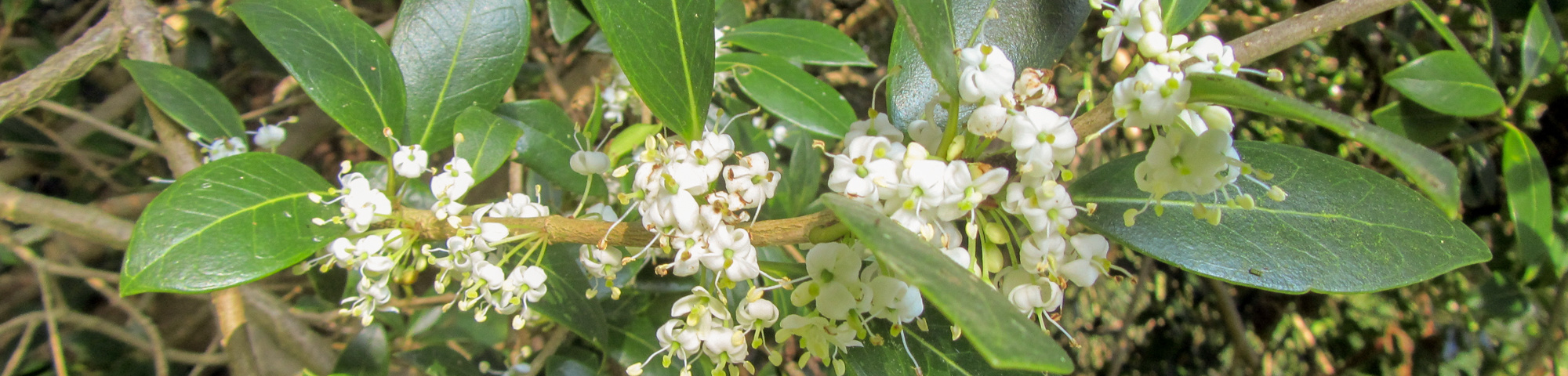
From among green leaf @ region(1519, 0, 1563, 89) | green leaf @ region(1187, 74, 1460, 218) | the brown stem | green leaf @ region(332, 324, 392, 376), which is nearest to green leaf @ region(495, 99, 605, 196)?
the brown stem

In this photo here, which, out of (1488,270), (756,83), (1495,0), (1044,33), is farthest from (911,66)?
(1488,270)

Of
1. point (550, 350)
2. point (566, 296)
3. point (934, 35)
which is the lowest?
point (550, 350)

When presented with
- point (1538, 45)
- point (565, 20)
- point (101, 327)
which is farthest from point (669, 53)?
point (101, 327)

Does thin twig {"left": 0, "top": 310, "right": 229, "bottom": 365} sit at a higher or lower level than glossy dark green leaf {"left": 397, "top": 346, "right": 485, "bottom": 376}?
lower

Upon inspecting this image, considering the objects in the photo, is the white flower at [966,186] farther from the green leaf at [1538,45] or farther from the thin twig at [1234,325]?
the thin twig at [1234,325]

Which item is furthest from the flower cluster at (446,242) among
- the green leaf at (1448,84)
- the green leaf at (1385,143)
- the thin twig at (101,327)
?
the green leaf at (1448,84)

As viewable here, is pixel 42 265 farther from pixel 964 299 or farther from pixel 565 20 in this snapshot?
pixel 964 299

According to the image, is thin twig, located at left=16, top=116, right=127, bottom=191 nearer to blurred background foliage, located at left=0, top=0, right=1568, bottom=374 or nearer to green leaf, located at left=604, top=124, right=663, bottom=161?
blurred background foliage, located at left=0, top=0, right=1568, bottom=374
